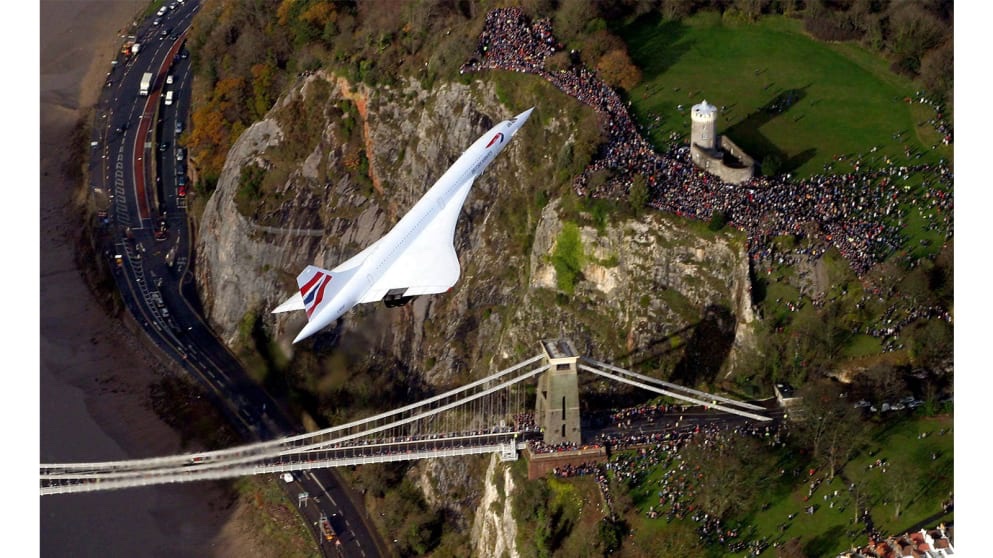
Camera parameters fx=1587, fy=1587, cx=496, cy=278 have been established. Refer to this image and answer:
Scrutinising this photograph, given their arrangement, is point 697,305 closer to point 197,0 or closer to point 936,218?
point 936,218

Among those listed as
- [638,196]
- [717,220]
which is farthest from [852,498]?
[638,196]

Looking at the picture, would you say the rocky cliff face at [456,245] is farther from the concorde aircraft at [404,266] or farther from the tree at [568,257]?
the concorde aircraft at [404,266]

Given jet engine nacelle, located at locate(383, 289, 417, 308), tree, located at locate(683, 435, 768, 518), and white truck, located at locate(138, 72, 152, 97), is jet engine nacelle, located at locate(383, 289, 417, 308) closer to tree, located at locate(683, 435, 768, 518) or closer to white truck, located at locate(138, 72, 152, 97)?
tree, located at locate(683, 435, 768, 518)

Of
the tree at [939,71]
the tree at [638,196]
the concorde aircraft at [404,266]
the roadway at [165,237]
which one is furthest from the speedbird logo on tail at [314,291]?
the tree at [939,71]

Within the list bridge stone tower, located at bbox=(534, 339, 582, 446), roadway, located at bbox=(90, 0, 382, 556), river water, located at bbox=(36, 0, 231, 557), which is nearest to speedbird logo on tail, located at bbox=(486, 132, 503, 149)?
bridge stone tower, located at bbox=(534, 339, 582, 446)

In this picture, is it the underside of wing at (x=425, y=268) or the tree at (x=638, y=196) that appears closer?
the underside of wing at (x=425, y=268)

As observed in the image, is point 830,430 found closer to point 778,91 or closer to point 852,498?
point 852,498
